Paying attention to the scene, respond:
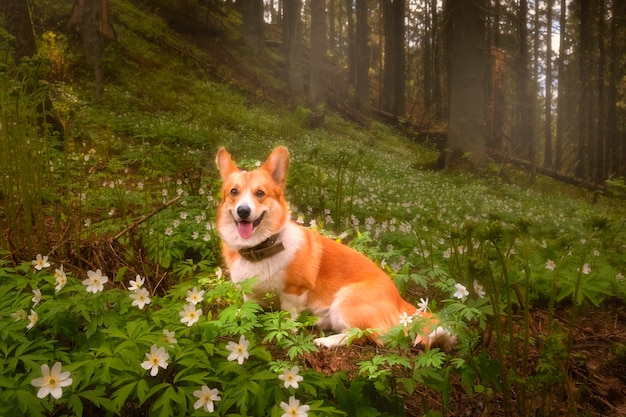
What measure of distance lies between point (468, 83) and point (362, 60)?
624cm

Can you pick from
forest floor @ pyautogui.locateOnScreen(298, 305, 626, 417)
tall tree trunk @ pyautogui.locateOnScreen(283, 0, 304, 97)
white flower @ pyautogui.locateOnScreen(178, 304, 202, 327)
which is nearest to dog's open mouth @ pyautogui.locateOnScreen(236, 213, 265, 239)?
white flower @ pyautogui.locateOnScreen(178, 304, 202, 327)

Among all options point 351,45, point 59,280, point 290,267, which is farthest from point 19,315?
point 351,45

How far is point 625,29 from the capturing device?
7.06 meters

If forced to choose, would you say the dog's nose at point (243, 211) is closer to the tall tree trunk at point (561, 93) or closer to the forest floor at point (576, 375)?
the forest floor at point (576, 375)

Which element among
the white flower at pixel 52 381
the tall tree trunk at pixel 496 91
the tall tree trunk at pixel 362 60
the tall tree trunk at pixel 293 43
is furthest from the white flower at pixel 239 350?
the tall tree trunk at pixel 496 91

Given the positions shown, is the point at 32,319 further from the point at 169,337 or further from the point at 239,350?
the point at 239,350

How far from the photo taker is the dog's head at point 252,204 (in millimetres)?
2805

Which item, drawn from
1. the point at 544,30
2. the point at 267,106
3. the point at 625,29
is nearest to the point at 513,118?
the point at 544,30

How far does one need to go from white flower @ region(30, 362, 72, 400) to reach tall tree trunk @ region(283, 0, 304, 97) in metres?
7.17

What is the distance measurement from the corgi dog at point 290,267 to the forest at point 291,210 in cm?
17

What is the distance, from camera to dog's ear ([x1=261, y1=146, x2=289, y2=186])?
10.2ft

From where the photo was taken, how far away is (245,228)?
2834 millimetres

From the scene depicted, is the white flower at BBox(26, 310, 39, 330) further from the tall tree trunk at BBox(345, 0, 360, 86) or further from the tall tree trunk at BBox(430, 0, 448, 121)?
the tall tree trunk at BBox(345, 0, 360, 86)

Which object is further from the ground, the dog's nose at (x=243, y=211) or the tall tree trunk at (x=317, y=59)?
the tall tree trunk at (x=317, y=59)
